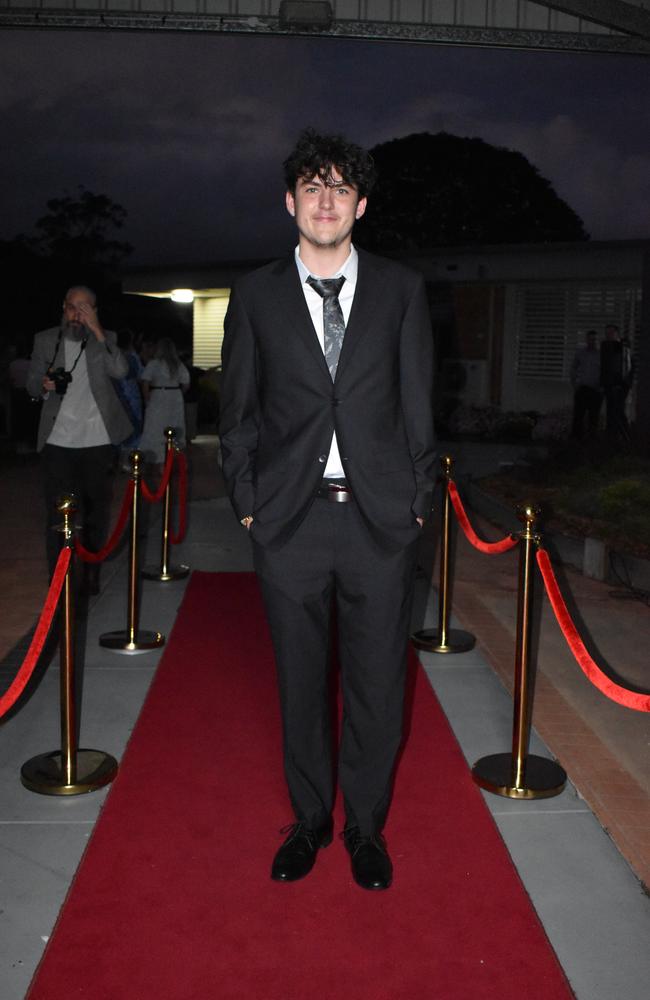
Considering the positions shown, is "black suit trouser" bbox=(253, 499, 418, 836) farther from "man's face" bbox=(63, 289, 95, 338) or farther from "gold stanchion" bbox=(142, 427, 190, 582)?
"gold stanchion" bbox=(142, 427, 190, 582)

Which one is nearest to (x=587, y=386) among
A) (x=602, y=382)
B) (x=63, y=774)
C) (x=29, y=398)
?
(x=602, y=382)

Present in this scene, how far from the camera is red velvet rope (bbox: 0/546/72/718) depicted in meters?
3.70

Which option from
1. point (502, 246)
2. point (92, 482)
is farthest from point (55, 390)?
point (502, 246)

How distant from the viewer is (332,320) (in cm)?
331

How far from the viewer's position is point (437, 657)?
20.4 feet

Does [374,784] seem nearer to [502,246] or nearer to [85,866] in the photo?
[85,866]

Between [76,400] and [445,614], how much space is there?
2.48 metres

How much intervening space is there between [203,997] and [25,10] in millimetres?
9041

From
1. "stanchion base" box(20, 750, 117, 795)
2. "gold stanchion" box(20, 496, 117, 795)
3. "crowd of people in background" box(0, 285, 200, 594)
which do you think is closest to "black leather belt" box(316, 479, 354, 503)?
"gold stanchion" box(20, 496, 117, 795)

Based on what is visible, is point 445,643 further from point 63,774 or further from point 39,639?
point 39,639

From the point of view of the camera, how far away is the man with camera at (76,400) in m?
6.51

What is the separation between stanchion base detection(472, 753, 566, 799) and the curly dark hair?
2318 mm

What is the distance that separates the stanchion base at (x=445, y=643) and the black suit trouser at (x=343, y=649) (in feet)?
9.15

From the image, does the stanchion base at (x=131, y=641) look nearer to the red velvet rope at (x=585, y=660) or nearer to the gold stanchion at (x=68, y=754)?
the gold stanchion at (x=68, y=754)
